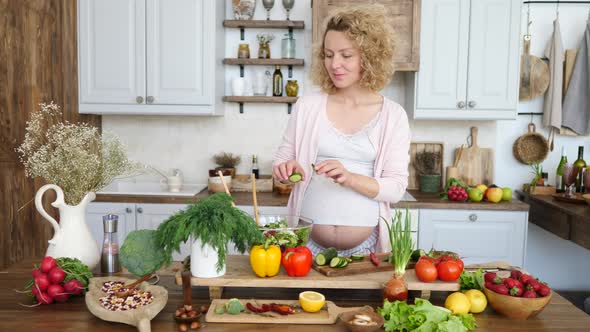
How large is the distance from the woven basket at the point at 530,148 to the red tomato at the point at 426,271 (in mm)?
2632

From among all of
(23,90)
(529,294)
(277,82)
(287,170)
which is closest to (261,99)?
(277,82)

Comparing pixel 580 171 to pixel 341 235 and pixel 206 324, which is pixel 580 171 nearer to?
pixel 341 235

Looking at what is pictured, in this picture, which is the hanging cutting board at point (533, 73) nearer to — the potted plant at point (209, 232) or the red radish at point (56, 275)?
the potted plant at point (209, 232)

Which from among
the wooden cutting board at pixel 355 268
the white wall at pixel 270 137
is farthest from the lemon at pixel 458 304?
the white wall at pixel 270 137

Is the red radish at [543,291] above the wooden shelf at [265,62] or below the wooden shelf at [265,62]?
below

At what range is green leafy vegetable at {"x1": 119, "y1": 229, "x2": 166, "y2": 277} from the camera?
1594 millimetres

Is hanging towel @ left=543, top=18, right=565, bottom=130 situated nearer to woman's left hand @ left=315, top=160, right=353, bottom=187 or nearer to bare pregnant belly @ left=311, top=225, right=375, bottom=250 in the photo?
bare pregnant belly @ left=311, top=225, right=375, bottom=250

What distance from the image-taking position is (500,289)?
1566 mm

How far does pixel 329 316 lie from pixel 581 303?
315cm

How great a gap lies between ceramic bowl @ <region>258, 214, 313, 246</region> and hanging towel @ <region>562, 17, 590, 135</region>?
2.84 metres

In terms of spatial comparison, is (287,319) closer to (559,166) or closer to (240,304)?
(240,304)

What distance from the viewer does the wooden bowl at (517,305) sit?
152 cm

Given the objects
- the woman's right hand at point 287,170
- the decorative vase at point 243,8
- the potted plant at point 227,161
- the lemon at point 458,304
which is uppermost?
the decorative vase at point 243,8

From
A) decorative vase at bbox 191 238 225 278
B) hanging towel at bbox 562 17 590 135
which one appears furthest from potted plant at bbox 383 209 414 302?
hanging towel at bbox 562 17 590 135
